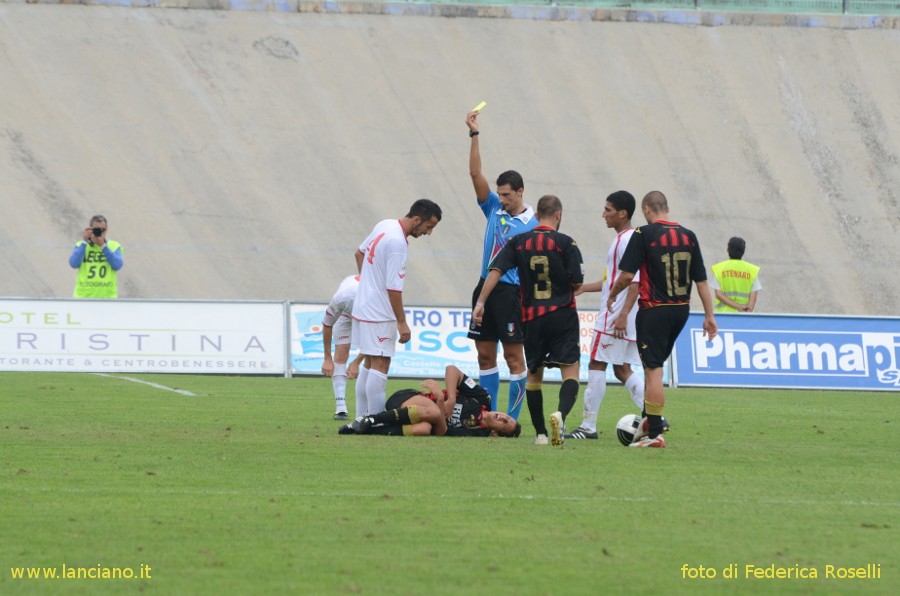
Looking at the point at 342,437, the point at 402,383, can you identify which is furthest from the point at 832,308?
the point at 342,437

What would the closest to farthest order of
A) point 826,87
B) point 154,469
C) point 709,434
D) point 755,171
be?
point 154,469 → point 709,434 → point 755,171 → point 826,87

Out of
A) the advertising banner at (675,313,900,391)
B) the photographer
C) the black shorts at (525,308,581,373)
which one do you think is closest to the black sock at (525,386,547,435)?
the black shorts at (525,308,581,373)

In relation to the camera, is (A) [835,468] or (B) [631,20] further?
(B) [631,20]

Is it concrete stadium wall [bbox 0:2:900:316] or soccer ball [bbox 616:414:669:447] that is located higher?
concrete stadium wall [bbox 0:2:900:316]

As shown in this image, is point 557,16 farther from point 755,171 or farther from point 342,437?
point 342,437

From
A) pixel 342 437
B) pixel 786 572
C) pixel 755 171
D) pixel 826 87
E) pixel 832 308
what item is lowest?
pixel 786 572

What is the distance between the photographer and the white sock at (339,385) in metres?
14.8

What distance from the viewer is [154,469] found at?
9.65 m

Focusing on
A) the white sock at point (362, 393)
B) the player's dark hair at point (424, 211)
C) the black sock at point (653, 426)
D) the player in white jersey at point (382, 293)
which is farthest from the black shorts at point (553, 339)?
the white sock at point (362, 393)

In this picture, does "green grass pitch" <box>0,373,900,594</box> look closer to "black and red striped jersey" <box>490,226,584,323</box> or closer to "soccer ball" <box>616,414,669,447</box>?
"soccer ball" <box>616,414,669,447</box>

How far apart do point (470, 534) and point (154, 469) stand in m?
3.24

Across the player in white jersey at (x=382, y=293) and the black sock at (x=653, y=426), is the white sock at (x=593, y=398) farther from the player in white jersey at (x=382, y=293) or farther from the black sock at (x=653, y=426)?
the player in white jersey at (x=382, y=293)

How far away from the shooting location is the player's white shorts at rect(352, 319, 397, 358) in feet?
40.5

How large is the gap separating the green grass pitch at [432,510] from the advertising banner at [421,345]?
797 centimetres
